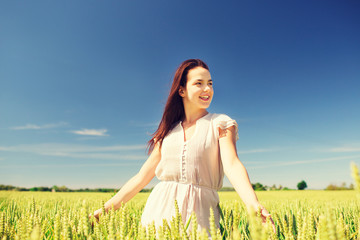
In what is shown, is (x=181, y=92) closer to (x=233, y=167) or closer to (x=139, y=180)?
(x=139, y=180)

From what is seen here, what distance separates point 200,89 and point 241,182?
3.83 ft

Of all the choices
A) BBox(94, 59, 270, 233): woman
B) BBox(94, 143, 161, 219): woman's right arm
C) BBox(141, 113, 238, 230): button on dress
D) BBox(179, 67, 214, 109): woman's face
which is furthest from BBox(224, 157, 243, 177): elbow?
BBox(94, 143, 161, 219): woman's right arm

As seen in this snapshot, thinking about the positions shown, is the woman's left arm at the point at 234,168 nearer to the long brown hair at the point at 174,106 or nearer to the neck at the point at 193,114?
the neck at the point at 193,114

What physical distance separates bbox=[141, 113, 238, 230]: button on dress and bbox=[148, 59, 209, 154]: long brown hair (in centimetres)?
56

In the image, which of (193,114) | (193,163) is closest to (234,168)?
(193,163)

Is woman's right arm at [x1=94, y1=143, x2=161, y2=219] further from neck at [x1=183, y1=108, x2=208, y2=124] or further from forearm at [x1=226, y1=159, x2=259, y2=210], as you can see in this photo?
forearm at [x1=226, y1=159, x2=259, y2=210]

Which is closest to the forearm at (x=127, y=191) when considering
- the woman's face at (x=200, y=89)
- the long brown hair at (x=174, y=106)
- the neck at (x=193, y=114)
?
the long brown hair at (x=174, y=106)

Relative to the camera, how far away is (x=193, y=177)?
2.66 meters

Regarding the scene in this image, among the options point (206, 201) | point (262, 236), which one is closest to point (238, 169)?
point (206, 201)

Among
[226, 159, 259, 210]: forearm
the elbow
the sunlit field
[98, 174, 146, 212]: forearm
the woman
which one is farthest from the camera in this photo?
[98, 174, 146, 212]: forearm

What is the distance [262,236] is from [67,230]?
2.61ft

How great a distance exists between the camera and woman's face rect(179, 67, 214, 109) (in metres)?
2.99

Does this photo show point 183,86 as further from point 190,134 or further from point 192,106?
point 190,134

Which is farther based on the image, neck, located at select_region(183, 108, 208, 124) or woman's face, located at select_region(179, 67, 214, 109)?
neck, located at select_region(183, 108, 208, 124)
